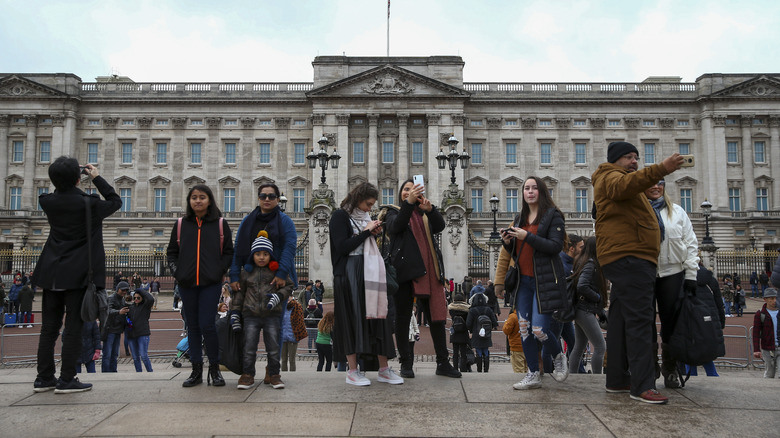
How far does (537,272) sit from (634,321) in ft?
3.24

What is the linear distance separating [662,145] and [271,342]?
5181 cm

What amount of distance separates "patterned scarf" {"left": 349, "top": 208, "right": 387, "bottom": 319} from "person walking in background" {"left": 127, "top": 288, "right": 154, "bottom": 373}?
6316mm

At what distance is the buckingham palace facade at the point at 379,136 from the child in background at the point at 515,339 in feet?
134

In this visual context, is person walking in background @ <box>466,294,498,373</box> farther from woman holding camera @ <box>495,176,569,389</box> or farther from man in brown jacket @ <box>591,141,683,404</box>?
man in brown jacket @ <box>591,141,683,404</box>

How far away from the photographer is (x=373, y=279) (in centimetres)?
598

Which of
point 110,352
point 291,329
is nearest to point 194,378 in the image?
point 291,329

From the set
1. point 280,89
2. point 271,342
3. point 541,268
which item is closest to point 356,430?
point 271,342

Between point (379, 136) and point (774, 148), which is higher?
point (379, 136)

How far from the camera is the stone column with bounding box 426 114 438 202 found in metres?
48.2

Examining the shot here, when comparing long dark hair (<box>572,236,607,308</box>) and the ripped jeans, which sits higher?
long dark hair (<box>572,236,607,308</box>)

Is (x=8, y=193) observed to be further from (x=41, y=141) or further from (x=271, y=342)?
(x=271, y=342)

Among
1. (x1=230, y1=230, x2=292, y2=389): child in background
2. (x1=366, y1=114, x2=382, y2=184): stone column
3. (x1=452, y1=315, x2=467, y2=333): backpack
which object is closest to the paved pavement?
(x1=230, y1=230, x2=292, y2=389): child in background

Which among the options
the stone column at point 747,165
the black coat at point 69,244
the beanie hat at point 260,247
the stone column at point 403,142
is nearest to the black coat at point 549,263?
the beanie hat at point 260,247

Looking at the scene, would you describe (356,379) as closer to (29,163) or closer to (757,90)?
(29,163)
